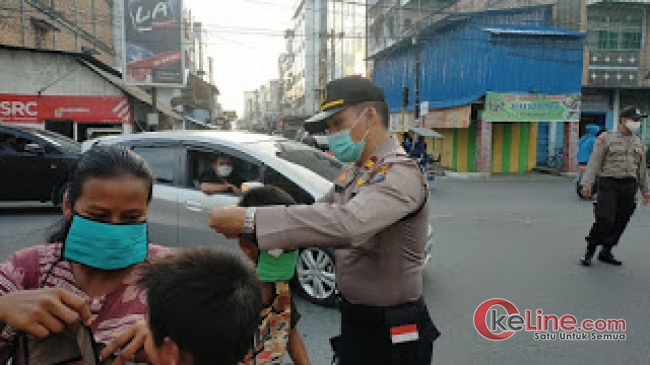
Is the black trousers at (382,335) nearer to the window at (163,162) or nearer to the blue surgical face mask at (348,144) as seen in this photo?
the blue surgical face mask at (348,144)

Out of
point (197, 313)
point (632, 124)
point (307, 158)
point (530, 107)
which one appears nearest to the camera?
point (197, 313)

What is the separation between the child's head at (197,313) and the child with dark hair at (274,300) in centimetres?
90

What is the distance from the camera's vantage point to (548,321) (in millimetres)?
4051

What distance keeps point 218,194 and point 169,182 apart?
639mm

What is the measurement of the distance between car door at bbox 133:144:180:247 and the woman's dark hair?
3.51 metres

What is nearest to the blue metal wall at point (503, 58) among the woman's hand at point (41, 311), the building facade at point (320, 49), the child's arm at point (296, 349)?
the building facade at point (320, 49)

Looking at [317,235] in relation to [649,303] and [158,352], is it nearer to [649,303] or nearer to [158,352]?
[158,352]

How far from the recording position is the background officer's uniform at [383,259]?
1.56m

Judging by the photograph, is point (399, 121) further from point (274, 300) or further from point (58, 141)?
point (274, 300)

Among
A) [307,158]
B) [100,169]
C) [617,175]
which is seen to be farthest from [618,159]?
[100,169]

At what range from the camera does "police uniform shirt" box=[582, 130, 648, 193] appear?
17.4 ft

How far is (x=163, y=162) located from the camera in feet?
16.7

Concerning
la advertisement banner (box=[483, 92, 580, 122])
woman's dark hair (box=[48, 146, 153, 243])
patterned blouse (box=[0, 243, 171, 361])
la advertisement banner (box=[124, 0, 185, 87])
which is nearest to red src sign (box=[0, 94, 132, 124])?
la advertisement banner (box=[124, 0, 185, 87])

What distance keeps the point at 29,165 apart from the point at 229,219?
887cm
